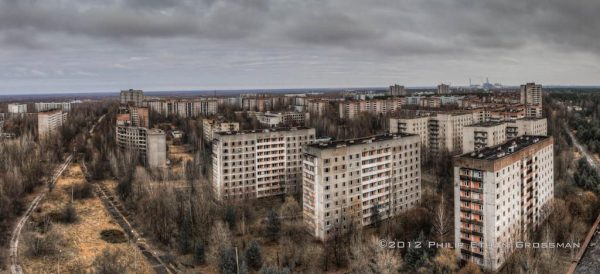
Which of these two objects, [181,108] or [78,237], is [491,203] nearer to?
[78,237]

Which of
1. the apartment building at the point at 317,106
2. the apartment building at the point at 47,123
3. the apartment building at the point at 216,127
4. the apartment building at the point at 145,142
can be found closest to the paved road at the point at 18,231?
the apartment building at the point at 145,142

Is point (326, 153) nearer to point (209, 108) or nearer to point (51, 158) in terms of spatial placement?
point (51, 158)

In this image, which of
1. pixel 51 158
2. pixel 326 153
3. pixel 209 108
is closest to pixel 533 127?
pixel 326 153

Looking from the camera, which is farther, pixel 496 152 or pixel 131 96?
pixel 131 96

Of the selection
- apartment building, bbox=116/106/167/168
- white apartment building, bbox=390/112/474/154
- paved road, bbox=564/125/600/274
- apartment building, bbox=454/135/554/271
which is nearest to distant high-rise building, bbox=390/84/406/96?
white apartment building, bbox=390/112/474/154

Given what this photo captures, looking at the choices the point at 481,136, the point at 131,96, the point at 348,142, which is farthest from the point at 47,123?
the point at 481,136
